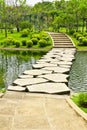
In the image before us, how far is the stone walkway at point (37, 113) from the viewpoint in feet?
19.4

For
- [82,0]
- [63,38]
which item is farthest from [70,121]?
[82,0]

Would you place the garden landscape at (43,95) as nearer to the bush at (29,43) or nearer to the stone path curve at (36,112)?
the stone path curve at (36,112)

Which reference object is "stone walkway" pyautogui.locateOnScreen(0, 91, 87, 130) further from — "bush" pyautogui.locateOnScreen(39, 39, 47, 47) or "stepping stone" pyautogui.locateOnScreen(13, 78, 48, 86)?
"bush" pyautogui.locateOnScreen(39, 39, 47, 47)

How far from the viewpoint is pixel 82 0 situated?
3092 cm

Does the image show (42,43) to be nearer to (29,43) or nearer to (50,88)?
(29,43)

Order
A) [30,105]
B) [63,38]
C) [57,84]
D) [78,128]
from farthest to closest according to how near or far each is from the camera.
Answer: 1. [63,38]
2. [57,84]
3. [30,105]
4. [78,128]

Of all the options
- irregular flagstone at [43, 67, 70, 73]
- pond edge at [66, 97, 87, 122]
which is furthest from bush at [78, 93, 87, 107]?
irregular flagstone at [43, 67, 70, 73]

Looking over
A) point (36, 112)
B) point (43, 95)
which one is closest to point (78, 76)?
point (43, 95)

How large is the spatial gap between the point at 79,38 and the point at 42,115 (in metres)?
19.2

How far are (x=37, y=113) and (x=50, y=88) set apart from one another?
2684 millimetres

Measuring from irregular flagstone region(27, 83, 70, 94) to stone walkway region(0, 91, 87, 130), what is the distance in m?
0.44

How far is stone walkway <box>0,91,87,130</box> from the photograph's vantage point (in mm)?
5918

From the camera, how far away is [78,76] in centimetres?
1300

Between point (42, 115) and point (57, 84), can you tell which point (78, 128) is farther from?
point (57, 84)
